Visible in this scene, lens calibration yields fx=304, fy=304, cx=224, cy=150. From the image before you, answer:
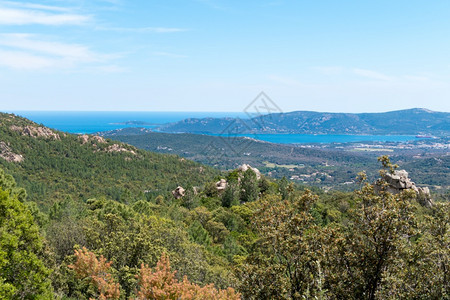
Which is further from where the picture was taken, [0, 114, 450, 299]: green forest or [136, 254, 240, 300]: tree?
[136, 254, 240, 300]: tree

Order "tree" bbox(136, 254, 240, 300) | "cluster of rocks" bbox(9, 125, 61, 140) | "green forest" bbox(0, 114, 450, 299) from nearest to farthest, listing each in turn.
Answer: "green forest" bbox(0, 114, 450, 299) < "tree" bbox(136, 254, 240, 300) < "cluster of rocks" bbox(9, 125, 61, 140)

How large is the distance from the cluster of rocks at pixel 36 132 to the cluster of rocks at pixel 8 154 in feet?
50.1

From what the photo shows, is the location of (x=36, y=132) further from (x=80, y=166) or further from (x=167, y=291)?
(x=167, y=291)

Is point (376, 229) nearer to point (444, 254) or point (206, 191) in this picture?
point (444, 254)

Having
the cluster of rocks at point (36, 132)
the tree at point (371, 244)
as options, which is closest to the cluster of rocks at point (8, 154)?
the cluster of rocks at point (36, 132)

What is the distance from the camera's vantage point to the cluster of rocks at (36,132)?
377 feet

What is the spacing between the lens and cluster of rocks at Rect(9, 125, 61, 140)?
377 feet

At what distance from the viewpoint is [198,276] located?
2058 cm

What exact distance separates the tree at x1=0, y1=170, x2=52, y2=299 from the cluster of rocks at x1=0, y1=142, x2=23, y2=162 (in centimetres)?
9925

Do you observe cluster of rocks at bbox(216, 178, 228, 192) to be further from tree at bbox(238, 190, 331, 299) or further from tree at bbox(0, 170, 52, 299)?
tree at bbox(238, 190, 331, 299)

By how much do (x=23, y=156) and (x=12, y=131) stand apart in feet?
51.3

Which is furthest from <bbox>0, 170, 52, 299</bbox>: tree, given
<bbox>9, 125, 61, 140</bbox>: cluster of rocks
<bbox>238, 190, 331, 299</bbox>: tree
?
<bbox>9, 125, 61, 140</bbox>: cluster of rocks

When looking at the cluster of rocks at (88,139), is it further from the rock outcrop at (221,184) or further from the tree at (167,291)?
the tree at (167,291)

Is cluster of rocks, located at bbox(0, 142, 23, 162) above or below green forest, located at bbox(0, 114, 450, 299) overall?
below
